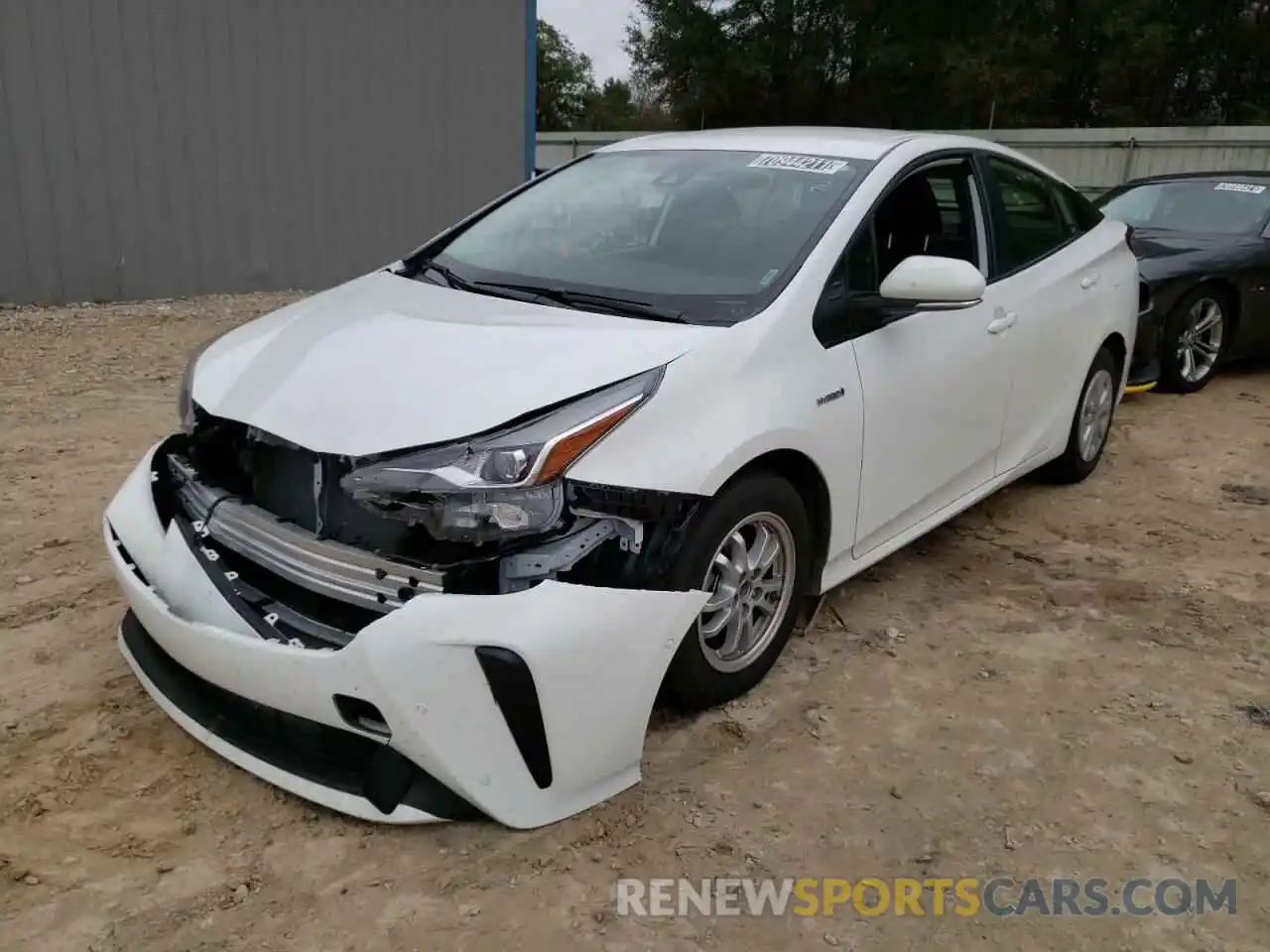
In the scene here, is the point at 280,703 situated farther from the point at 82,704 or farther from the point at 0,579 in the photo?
the point at 0,579

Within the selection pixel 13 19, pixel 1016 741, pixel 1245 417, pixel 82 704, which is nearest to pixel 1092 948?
pixel 1016 741

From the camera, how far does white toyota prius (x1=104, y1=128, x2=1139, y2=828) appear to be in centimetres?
241

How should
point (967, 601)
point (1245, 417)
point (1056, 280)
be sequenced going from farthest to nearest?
point (1245, 417)
point (1056, 280)
point (967, 601)

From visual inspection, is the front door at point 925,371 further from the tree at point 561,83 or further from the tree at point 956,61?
the tree at point 561,83

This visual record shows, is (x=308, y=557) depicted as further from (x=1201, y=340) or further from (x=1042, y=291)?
(x=1201, y=340)

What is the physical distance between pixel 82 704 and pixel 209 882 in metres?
0.92

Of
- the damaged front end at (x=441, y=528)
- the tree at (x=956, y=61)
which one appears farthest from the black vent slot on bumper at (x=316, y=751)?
the tree at (x=956, y=61)

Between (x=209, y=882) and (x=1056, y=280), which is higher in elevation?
(x=1056, y=280)

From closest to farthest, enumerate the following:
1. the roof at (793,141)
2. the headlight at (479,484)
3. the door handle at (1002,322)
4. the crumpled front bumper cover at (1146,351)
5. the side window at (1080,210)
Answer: the headlight at (479,484) < the roof at (793,141) < the door handle at (1002,322) < the side window at (1080,210) < the crumpled front bumper cover at (1146,351)

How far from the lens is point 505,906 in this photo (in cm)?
235

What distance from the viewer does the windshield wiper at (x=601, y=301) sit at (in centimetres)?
299

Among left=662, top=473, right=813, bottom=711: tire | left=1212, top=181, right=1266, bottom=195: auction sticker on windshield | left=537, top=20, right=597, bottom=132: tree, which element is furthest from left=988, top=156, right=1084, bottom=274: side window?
left=537, top=20, right=597, bottom=132: tree

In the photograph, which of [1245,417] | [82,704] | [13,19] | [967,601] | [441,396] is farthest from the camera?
[13,19]

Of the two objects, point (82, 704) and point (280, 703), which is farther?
point (82, 704)
